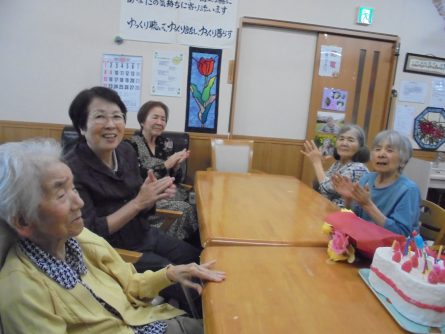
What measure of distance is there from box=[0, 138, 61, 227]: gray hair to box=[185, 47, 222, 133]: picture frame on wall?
8.87 ft

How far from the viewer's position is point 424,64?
3.77m

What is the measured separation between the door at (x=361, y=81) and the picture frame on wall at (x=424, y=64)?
0.18m

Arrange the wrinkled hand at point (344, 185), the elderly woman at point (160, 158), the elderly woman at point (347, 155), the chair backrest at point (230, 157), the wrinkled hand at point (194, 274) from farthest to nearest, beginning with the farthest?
1. the chair backrest at point (230, 157)
2. the elderly woman at point (160, 158)
3. the elderly woman at point (347, 155)
4. the wrinkled hand at point (344, 185)
5. the wrinkled hand at point (194, 274)

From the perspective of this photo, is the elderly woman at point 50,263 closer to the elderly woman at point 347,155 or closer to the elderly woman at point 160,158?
the elderly woman at point 160,158

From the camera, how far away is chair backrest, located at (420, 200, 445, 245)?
1745 mm

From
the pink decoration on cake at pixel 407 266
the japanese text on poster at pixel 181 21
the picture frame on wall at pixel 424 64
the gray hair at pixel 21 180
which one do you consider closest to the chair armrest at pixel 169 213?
the gray hair at pixel 21 180

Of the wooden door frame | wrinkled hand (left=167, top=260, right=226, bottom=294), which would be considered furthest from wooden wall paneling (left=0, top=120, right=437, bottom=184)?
wrinkled hand (left=167, top=260, right=226, bottom=294)

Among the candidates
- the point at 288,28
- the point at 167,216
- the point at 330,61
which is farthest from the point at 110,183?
the point at 330,61

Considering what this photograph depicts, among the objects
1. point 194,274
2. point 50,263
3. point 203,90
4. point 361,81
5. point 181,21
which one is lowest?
point 194,274

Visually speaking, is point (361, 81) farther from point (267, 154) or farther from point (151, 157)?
point (151, 157)

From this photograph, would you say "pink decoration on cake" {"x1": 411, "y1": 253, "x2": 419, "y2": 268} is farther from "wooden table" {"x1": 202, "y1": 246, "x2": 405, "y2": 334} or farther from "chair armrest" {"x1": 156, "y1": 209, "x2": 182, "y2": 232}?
"chair armrest" {"x1": 156, "y1": 209, "x2": 182, "y2": 232}

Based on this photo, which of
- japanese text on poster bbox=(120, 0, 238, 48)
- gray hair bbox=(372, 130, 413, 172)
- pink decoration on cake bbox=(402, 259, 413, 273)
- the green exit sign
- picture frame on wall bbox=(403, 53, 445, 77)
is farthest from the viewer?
picture frame on wall bbox=(403, 53, 445, 77)

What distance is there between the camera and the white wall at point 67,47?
10.4 feet

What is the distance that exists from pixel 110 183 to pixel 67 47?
2322 millimetres
